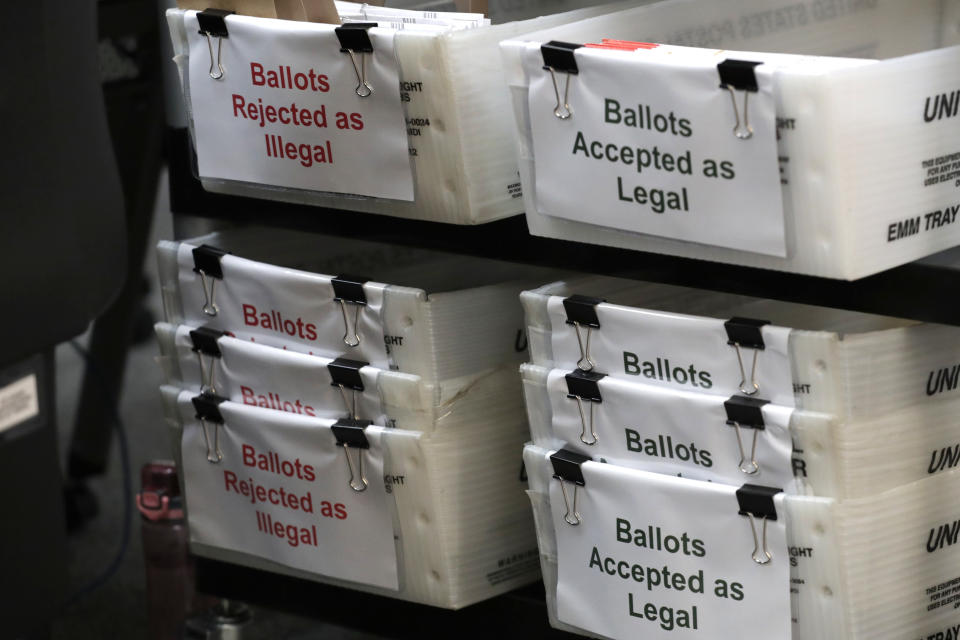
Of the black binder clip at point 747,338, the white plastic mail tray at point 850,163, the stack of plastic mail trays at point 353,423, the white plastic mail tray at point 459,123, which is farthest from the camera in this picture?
the stack of plastic mail trays at point 353,423

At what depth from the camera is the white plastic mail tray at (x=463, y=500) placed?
1271 millimetres

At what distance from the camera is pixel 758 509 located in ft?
3.52

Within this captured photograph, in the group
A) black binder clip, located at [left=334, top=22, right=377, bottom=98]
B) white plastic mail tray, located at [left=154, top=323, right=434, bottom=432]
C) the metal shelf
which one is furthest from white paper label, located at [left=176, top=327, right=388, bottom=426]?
black binder clip, located at [left=334, top=22, right=377, bottom=98]

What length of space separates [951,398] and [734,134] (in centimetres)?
28

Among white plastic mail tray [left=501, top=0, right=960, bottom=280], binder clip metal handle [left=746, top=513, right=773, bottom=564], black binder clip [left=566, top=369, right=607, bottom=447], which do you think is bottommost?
binder clip metal handle [left=746, top=513, right=773, bottom=564]

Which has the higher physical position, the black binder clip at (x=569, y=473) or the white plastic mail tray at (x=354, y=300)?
the white plastic mail tray at (x=354, y=300)

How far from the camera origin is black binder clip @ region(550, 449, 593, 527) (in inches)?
46.2

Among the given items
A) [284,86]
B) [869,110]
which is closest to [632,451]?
[869,110]

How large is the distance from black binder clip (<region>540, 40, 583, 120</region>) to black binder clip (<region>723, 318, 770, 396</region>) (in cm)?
21

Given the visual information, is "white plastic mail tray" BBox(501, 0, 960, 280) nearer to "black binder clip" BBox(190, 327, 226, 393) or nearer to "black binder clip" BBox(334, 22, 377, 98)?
"black binder clip" BBox(334, 22, 377, 98)

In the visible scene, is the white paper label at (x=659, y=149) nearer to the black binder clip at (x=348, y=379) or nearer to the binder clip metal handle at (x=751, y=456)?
the binder clip metal handle at (x=751, y=456)

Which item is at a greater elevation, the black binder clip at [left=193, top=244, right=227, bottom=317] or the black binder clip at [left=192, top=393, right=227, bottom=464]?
the black binder clip at [left=193, top=244, right=227, bottom=317]

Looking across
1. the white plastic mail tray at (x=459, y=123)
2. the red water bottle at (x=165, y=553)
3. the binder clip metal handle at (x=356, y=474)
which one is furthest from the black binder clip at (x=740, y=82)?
the red water bottle at (x=165, y=553)

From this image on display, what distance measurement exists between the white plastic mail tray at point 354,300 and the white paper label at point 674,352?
114mm
